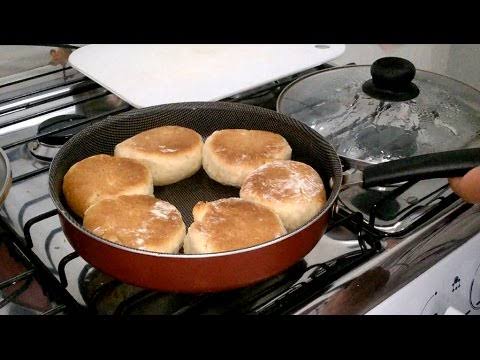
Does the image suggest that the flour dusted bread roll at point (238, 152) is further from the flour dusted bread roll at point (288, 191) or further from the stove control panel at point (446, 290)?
the stove control panel at point (446, 290)

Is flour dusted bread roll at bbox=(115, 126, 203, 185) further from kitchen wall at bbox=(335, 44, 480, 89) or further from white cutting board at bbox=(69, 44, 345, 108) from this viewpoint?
kitchen wall at bbox=(335, 44, 480, 89)

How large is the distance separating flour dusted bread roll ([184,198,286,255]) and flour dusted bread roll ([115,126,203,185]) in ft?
0.43

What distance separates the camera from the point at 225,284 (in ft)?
1.97

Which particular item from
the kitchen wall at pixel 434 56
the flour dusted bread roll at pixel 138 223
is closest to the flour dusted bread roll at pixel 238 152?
the flour dusted bread roll at pixel 138 223

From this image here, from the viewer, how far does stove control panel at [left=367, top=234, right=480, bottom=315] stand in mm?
719

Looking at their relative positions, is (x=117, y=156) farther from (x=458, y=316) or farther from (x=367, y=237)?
(x=458, y=316)

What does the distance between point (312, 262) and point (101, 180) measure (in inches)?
11.8

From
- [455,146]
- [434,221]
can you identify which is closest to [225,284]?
[434,221]

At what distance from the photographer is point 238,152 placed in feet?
2.67

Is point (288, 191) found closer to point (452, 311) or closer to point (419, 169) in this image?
point (419, 169)

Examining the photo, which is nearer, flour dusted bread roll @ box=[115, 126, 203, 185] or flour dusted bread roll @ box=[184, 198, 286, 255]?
flour dusted bread roll @ box=[184, 198, 286, 255]

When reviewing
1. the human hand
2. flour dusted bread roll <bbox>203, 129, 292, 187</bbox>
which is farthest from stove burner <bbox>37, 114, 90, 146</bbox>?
the human hand

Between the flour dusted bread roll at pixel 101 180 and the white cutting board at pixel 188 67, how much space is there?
0.22 m
